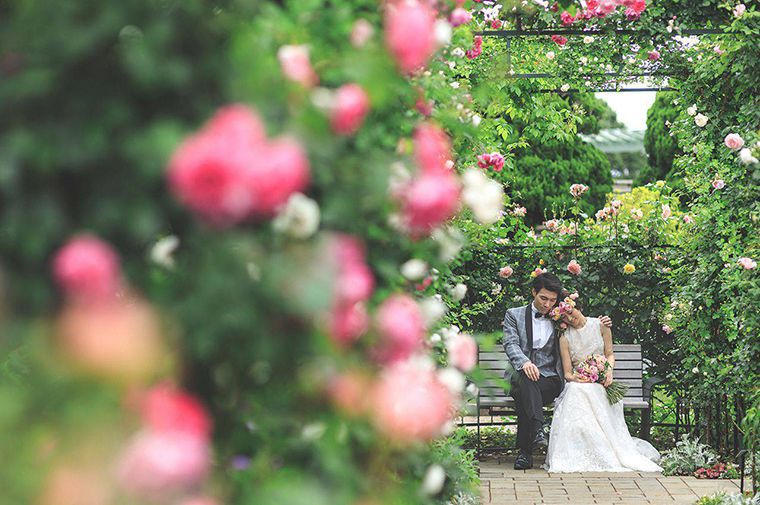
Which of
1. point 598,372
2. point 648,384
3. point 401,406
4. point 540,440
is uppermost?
point 401,406

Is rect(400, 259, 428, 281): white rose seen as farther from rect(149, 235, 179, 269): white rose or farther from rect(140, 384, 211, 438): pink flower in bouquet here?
rect(140, 384, 211, 438): pink flower in bouquet

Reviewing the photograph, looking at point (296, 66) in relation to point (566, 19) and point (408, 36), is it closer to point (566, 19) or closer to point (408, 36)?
point (408, 36)

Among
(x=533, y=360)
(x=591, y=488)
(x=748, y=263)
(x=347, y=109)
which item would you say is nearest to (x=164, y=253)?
(x=347, y=109)

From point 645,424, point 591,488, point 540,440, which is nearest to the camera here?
point 591,488

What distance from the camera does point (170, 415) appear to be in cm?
95

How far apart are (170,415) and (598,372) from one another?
6095 mm

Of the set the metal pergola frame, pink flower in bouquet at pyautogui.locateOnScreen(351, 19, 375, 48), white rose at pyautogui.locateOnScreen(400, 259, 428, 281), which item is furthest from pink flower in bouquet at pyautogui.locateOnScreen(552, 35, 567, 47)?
pink flower in bouquet at pyautogui.locateOnScreen(351, 19, 375, 48)

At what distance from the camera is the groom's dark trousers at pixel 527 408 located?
6.72 metres

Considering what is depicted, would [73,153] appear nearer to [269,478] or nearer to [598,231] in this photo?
[269,478]

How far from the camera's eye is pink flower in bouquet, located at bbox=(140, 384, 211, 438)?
3.08ft

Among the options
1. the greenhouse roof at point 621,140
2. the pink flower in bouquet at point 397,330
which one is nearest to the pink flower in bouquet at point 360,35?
the pink flower in bouquet at point 397,330

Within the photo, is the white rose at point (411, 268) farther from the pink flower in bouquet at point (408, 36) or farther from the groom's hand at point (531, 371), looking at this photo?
the groom's hand at point (531, 371)

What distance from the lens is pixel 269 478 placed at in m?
1.15

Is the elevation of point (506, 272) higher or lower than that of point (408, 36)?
lower
